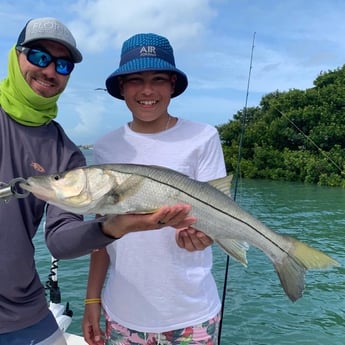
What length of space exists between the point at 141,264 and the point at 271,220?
16.7 metres

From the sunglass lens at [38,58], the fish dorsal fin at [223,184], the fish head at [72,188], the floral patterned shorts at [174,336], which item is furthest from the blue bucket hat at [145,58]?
the floral patterned shorts at [174,336]

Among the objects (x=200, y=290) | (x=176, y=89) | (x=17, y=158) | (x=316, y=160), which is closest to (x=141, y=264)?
(x=200, y=290)

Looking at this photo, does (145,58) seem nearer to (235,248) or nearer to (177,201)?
(177,201)

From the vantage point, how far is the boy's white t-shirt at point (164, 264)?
98.6 inches

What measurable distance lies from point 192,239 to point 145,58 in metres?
1.08

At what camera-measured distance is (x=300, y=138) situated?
36.3 meters

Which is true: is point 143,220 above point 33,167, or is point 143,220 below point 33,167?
below

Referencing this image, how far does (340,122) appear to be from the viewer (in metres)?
33.3

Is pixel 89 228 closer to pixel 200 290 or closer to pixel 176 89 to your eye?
pixel 200 290

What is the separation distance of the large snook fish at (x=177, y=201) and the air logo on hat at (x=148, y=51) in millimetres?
840

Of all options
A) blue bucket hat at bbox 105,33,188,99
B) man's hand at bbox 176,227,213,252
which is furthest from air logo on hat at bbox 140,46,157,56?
man's hand at bbox 176,227,213,252

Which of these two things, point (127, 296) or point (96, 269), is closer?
point (127, 296)

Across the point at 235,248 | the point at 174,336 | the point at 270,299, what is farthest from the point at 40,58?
the point at 270,299

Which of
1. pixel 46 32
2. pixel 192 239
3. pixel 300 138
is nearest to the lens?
pixel 46 32
